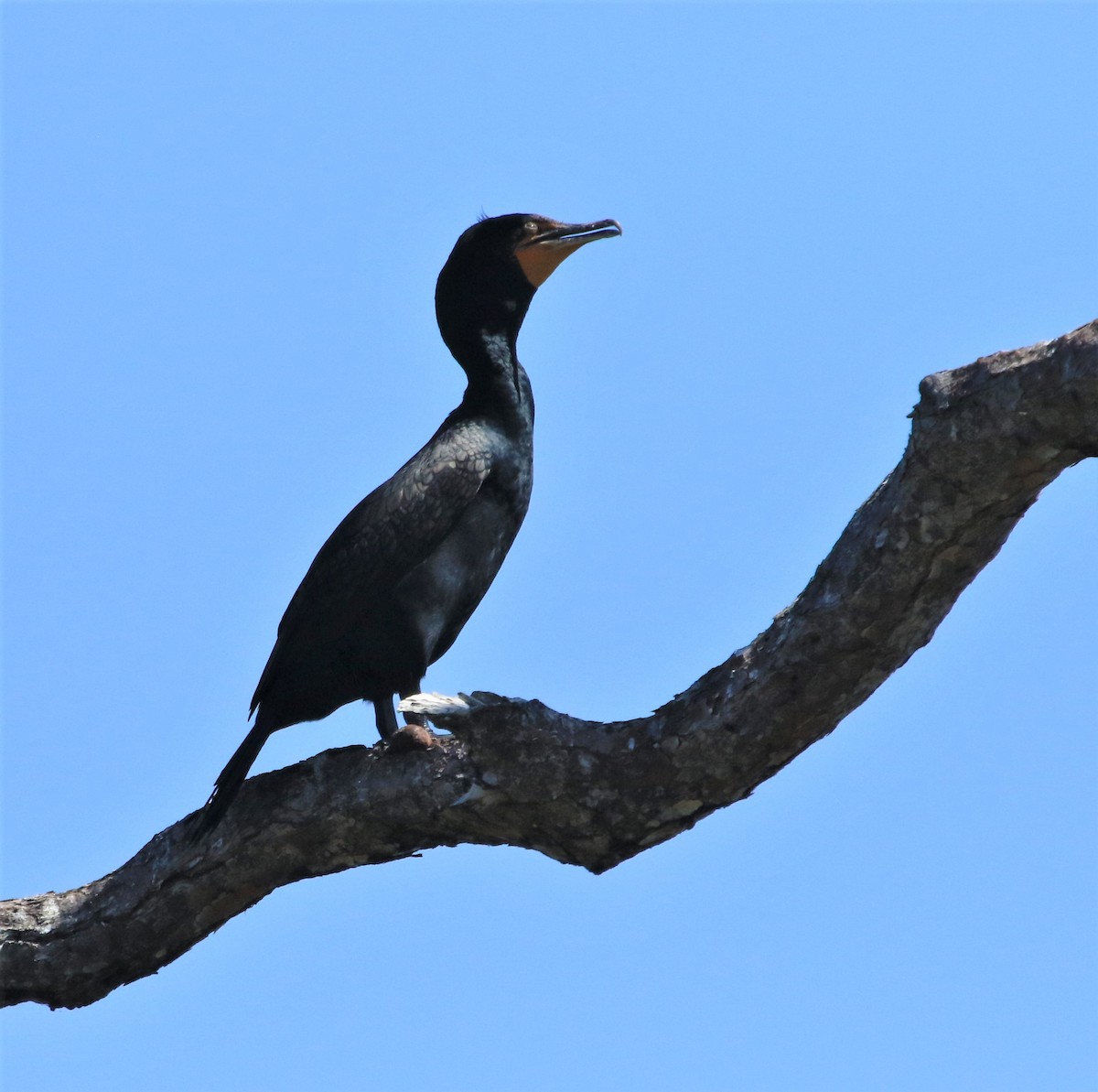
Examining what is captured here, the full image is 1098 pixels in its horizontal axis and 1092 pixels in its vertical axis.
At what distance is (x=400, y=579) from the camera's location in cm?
496

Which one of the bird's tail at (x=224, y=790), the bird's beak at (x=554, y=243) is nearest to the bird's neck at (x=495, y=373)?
the bird's beak at (x=554, y=243)

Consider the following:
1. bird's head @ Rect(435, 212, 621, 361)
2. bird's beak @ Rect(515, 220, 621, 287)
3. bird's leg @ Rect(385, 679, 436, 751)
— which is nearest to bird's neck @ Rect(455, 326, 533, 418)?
bird's head @ Rect(435, 212, 621, 361)

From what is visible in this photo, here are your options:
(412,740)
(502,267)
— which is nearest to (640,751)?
(412,740)

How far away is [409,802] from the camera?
14.5 feet

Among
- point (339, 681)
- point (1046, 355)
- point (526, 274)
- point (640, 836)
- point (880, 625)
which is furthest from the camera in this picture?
point (526, 274)

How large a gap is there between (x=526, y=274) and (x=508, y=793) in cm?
210

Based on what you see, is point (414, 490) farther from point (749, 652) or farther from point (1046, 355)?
point (1046, 355)

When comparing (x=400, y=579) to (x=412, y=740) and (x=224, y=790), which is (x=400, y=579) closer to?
(x=412, y=740)

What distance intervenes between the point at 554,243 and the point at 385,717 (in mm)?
1842

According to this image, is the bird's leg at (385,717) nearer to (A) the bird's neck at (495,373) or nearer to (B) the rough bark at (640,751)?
(B) the rough bark at (640,751)

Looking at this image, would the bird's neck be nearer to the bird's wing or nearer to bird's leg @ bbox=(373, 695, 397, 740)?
the bird's wing

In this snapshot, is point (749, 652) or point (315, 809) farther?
point (315, 809)

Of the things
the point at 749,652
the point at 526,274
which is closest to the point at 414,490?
the point at 526,274

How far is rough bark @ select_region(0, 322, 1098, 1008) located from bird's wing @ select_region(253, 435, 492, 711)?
548 millimetres
